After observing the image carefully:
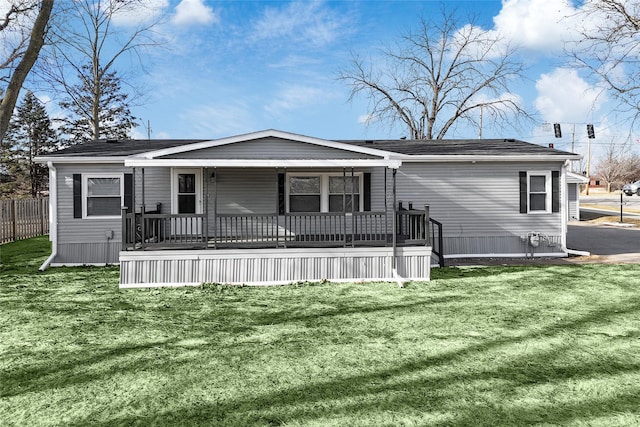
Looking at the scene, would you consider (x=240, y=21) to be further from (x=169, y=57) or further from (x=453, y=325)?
(x=453, y=325)

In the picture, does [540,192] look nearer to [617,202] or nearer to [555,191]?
[555,191]

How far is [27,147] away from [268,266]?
128 ft

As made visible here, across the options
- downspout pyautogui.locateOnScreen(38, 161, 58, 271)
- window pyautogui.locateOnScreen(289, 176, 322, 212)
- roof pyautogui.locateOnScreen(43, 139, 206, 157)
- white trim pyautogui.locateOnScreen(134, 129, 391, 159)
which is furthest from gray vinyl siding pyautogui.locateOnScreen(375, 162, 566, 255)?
downspout pyautogui.locateOnScreen(38, 161, 58, 271)

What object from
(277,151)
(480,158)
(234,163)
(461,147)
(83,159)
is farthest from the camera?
(461,147)

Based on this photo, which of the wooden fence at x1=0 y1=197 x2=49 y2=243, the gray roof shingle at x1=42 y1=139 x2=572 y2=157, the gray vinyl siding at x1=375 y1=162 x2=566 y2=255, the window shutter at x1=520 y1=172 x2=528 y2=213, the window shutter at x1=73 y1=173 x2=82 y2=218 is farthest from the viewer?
the wooden fence at x1=0 y1=197 x2=49 y2=243

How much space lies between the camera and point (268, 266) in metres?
8.89

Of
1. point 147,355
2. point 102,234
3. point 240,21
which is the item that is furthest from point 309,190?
point 240,21

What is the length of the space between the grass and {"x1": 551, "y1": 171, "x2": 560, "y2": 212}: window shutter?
3956mm

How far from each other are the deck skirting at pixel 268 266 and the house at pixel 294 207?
2 cm

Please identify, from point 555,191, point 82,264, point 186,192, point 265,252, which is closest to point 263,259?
point 265,252

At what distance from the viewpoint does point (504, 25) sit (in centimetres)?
2480

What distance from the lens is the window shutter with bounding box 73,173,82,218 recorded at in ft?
35.6

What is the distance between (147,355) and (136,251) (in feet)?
13.5

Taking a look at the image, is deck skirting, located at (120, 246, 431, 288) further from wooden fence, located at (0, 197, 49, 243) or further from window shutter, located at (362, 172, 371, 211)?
wooden fence, located at (0, 197, 49, 243)
